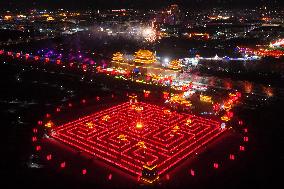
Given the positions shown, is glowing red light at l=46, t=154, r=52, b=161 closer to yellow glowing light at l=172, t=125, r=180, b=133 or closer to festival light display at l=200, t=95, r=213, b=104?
yellow glowing light at l=172, t=125, r=180, b=133

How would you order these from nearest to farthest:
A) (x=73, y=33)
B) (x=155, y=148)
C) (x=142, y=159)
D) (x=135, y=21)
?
(x=142, y=159) → (x=155, y=148) → (x=73, y=33) → (x=135, y=21)

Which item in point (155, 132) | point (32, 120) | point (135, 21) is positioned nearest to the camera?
point (155, 132)

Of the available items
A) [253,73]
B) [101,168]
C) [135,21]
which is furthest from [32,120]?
[135,21]

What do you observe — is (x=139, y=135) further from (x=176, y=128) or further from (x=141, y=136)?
(x=176, y=128)

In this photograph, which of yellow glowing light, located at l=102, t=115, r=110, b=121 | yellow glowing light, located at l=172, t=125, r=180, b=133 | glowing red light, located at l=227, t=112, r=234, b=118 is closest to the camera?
yellow glowing light, located at l=172, t=125, r=180, b=133

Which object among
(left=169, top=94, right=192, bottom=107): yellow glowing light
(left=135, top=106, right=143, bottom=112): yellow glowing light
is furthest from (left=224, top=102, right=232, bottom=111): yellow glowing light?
(left=135, top=106, right=143, bottom=112): yellow glowing light

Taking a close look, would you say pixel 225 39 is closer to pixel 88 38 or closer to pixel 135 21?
pixel 88 38

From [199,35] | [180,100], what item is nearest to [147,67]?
[180,100]

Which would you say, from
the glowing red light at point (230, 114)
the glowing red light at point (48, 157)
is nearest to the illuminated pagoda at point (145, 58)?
the glowing red light at point (230, 114)
